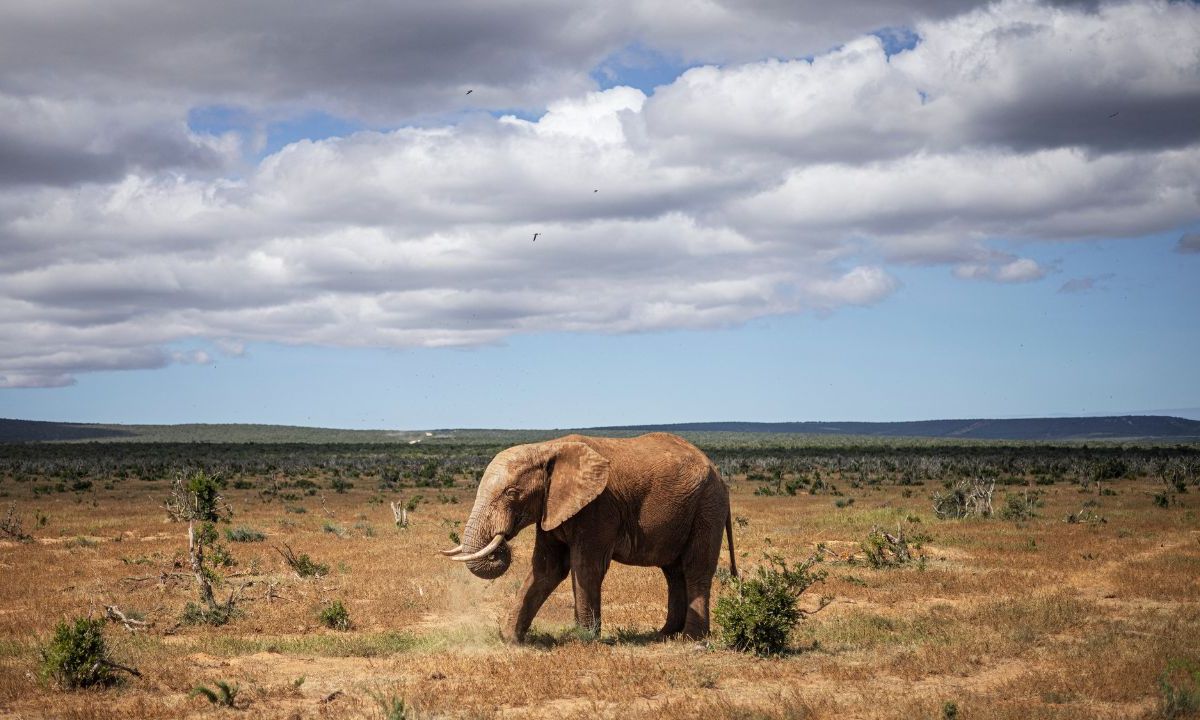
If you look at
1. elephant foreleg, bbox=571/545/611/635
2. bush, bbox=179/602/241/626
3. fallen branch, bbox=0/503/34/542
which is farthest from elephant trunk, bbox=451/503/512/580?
fallen branch, bbox=0/503/34/542

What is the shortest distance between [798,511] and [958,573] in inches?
735

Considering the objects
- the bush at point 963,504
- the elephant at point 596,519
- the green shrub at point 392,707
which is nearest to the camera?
the green shrub at point 392,707

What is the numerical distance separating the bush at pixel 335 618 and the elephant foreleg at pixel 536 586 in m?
3.65

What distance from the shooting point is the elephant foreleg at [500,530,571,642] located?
Result: 47.4ft

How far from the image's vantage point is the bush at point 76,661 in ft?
40.1

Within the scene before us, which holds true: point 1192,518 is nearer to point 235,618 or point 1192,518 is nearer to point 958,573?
point 958,573

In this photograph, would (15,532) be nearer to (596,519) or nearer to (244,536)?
(244,536)

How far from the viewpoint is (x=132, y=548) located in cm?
2791

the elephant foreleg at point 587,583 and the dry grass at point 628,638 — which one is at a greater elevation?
the elephant foreleg at point 587,583

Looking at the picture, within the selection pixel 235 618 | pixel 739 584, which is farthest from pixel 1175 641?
pixel 235 618

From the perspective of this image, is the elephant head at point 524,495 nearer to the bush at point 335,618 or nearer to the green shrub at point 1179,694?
the bush at point 335,618

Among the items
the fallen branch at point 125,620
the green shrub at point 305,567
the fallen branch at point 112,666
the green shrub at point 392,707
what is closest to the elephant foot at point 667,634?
the green shrub at point 392,707

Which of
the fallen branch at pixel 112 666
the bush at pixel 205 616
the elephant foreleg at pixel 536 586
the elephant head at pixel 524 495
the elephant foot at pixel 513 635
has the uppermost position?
the elephant head at pixel 524 495

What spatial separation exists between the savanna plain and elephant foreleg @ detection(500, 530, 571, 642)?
0.30m
